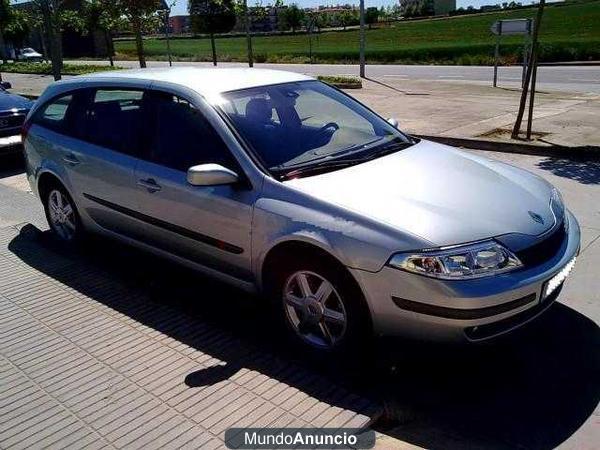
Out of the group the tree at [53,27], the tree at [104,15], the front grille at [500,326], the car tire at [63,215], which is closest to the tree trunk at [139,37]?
the tree at [104,15]

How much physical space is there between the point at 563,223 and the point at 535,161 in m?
4.60

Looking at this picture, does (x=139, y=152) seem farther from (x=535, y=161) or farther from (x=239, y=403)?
(x=535, y=161)

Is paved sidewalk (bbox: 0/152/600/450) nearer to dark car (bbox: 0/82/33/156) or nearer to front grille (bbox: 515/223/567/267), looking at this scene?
front grille (bbox: 515/223/567/267)

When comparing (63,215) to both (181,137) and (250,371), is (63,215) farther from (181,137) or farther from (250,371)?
(250,371)

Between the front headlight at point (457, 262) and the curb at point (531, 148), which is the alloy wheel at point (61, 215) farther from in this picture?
the curb at point (531, 148)

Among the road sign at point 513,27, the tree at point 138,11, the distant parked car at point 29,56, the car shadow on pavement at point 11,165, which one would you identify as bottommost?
the car shadow on pavement at point 11,165

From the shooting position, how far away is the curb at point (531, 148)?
7.32 meters

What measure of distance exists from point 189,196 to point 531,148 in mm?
5940

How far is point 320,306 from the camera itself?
3.05 metres

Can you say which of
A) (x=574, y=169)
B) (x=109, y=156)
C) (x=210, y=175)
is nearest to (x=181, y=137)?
(x=210, y=175)

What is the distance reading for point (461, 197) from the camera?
2.99 meters

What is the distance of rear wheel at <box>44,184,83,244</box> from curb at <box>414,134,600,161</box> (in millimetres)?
5923

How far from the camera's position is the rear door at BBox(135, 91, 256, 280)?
3.30m

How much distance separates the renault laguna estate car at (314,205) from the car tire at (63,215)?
254mm
